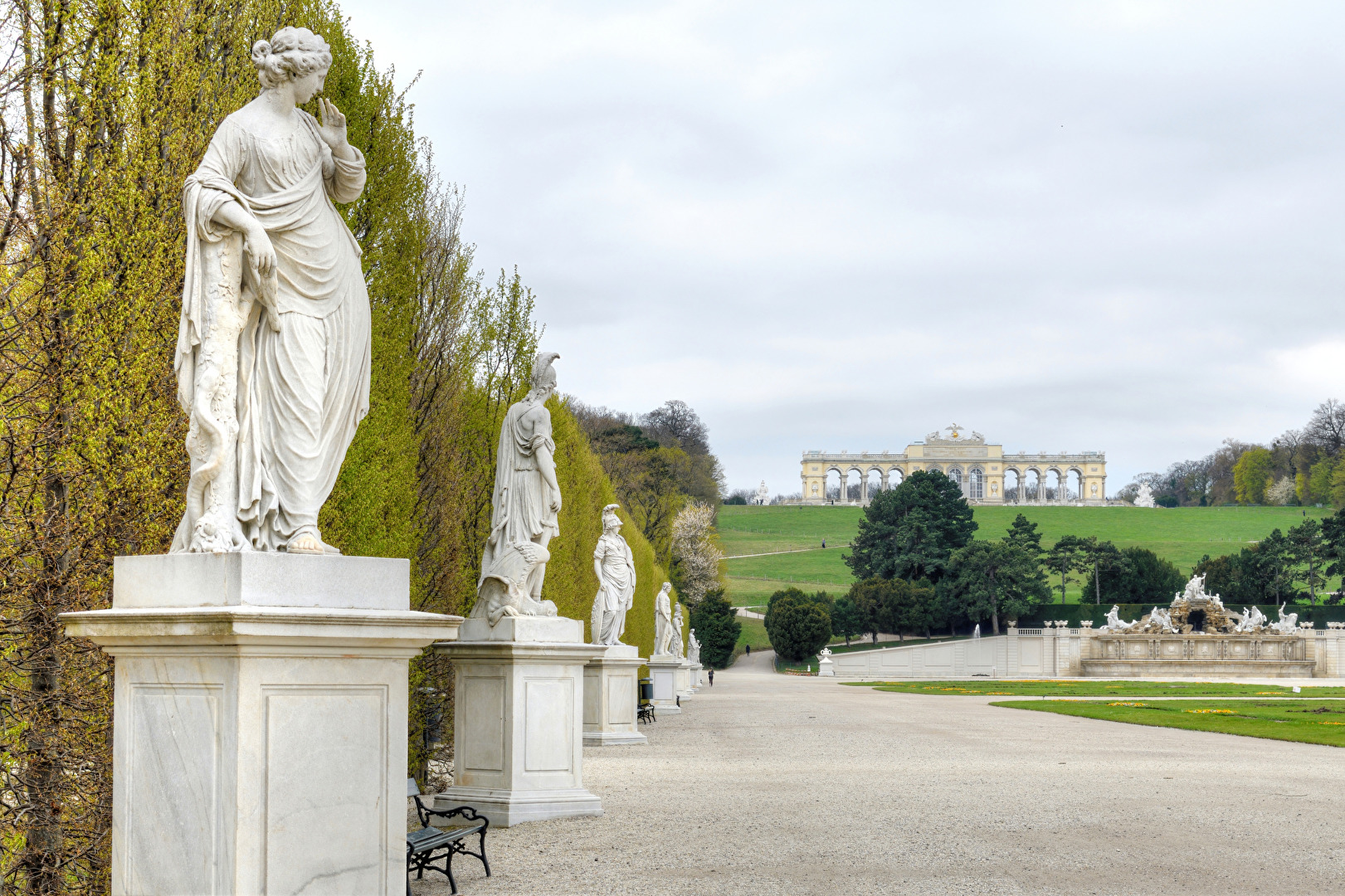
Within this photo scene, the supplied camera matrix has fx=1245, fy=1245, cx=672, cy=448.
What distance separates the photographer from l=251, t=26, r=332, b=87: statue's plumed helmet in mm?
4930

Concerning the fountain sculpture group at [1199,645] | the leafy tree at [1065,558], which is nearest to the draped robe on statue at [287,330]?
the fountain sculpture group at [1199,645]

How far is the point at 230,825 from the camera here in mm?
4320

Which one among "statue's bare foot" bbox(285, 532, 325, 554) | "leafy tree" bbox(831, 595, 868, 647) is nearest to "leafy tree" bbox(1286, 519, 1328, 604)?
"leafy tree" bbox(831, 595, 868, 647)

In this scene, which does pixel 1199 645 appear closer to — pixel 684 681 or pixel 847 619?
pixel 847 619

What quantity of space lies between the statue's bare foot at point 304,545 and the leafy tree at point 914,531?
2978 inches

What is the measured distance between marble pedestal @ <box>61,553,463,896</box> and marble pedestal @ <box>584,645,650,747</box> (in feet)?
43.7

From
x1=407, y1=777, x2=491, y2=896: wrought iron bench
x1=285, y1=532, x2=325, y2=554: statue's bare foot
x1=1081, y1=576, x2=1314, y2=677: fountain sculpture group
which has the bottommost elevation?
x1=1081, y1=576, x2=1314, y2=677: fountain sculpture group

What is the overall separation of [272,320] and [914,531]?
78.0 meters

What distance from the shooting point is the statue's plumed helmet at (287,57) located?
4930mm

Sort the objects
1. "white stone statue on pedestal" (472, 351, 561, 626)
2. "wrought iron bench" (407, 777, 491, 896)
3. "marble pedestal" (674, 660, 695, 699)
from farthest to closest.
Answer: "marble pedestal" (674, 660, 695, 699) < "white stone statue on pedestal" (472, 351, 561, 626) < "wrought iron bench" (407, 777, 491, 896)

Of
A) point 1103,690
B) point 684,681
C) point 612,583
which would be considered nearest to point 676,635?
point 684,681

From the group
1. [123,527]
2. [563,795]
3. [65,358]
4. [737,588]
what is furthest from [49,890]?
[737,588]

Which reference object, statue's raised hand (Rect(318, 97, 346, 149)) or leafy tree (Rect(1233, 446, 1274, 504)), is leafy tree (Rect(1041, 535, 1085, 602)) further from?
statue's raised hand (Rect(318, 97, 346, 149))

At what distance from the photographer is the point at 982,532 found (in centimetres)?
11050
